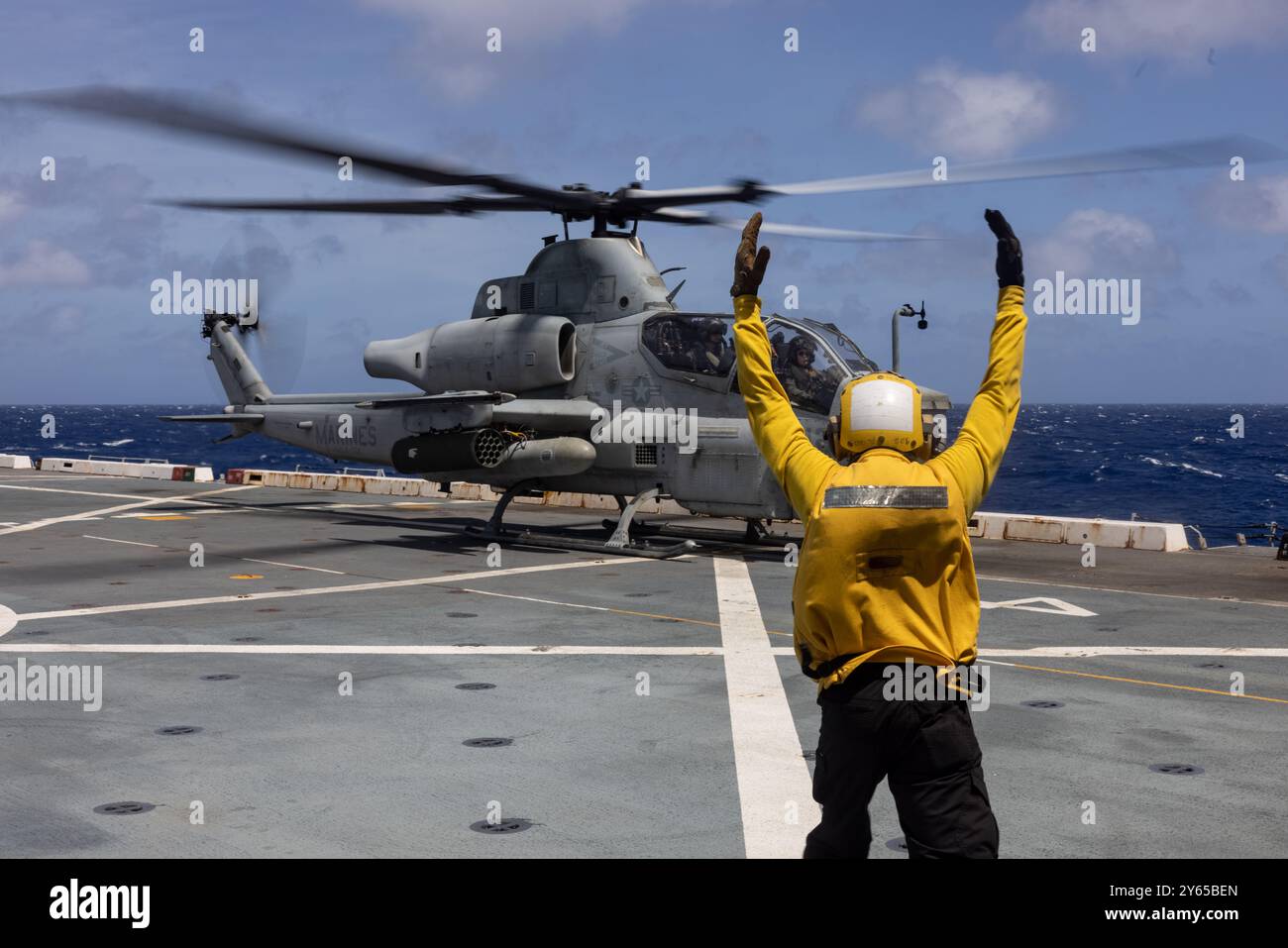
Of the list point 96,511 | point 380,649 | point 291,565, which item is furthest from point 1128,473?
point 380,649

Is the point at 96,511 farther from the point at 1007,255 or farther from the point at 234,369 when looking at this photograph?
the point at 1007,255

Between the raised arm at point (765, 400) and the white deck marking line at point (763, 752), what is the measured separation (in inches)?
69.4

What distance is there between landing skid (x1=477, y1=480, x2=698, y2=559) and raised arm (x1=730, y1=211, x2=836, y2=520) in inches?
520

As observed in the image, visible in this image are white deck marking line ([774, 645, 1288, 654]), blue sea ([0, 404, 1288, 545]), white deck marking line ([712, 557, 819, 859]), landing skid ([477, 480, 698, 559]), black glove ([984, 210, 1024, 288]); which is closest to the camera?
black glove ([984, 210, 1024, 288])

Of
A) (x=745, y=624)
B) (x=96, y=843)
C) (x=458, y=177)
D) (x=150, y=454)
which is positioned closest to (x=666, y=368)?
(x=458, y=177)

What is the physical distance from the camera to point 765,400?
4.26 meters

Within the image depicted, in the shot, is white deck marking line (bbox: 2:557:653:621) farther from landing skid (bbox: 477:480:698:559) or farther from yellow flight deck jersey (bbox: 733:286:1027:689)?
yellow flight deck jersey (bbox: 733:286:1027:689)

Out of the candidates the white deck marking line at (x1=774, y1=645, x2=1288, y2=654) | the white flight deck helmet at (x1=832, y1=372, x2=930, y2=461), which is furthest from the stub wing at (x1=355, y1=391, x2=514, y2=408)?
the white flight deck helmet at (x1=832, y1=372, x2=930, y2=461)

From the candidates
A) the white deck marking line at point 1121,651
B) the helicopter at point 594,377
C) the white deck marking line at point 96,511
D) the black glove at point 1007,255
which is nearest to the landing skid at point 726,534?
the helicopter at point 594,377

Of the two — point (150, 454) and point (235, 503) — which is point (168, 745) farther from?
point (150, 454)

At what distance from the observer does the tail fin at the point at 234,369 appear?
984 inches

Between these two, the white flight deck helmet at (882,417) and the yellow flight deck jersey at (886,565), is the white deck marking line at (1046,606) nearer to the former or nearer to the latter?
the yellow flight deck jersey at (886,565)

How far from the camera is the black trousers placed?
3703mm
